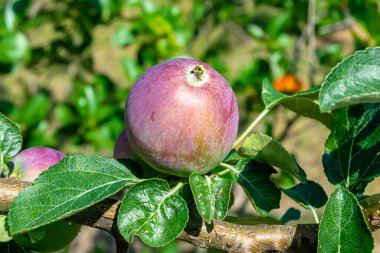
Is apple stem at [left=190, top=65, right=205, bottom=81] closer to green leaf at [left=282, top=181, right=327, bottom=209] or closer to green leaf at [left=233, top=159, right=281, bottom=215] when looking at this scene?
green leaf at [left=233, top=159, right=281, bottom=215]

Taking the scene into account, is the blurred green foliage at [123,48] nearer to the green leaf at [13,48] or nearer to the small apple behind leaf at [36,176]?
the green leaf at [13,48]

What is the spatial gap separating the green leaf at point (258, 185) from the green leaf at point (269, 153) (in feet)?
0.04

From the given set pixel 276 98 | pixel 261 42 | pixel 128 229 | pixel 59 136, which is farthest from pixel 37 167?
pixel 261 42

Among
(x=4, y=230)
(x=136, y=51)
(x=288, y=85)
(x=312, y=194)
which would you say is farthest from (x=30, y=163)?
(x=136, y=51)

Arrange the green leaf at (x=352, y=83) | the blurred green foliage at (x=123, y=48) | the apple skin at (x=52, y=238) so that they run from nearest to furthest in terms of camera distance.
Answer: the green leaf at (x=352, y=83), the apple skin at (x=52, y=238), the blurred green foliage at (x=123, y=48)

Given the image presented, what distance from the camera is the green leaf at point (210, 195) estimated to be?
610mm

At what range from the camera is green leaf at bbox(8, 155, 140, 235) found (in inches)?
23.1

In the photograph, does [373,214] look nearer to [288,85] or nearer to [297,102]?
[297,102]

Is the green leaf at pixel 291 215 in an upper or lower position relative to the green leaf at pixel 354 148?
lower

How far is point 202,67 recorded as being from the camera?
0.63 m

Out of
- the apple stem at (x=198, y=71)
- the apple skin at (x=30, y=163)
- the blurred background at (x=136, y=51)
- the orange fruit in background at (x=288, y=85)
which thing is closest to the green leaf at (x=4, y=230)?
the apple skin at (x=30, y=163)

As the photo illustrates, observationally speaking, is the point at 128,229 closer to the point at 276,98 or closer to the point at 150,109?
the point at 150,109

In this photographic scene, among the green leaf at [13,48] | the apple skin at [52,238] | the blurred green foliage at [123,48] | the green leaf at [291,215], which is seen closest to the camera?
the apple skin at [52,238]

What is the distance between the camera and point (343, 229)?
23.6 inches
